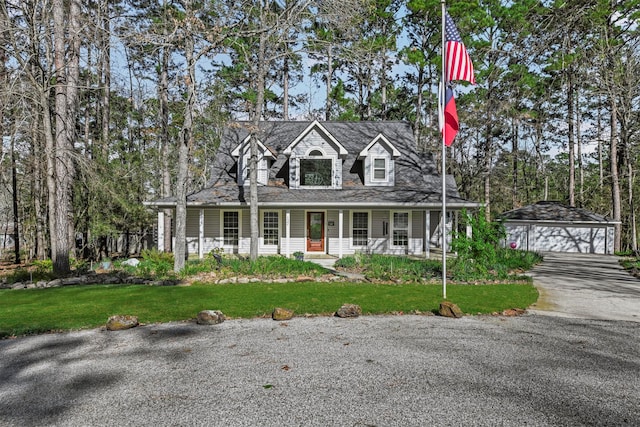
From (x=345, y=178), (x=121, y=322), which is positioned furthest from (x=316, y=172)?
(x=121, y=322)

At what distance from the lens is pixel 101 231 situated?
1338 centimetres

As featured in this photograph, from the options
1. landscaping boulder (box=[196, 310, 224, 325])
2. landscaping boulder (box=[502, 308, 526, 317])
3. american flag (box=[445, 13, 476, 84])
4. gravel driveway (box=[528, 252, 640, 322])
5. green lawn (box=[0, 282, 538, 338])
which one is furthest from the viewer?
american flag (box=[445, 13, 476, 84])

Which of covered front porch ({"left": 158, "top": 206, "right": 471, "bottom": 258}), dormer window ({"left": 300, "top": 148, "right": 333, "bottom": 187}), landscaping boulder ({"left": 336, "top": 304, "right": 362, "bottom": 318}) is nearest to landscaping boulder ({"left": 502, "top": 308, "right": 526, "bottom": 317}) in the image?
landscaping boulder ({"left": 336, "top": 304, "right": 362, "bottom": 318})

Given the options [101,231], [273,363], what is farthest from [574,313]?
[101,231]

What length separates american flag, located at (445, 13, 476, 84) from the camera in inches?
315

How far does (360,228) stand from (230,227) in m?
5.97

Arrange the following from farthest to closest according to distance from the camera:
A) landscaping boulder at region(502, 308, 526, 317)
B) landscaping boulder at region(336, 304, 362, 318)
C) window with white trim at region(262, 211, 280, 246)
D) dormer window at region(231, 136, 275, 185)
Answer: dormer window at region(231, 136, 275, 185) < window with white trim at region(262, 211, 280, 246) < landscaping boulder at region(502, 308, 526, 317) < landscaping boulder at region(336, 304, 362, 318)

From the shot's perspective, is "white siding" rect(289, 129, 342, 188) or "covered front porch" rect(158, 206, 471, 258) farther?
"white siding" rect(289, 129, 342, 188)

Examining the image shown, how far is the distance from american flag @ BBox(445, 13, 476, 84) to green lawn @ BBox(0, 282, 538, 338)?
193 inches

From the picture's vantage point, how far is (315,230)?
17.0m

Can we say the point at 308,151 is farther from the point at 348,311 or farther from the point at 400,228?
the point at 348,311

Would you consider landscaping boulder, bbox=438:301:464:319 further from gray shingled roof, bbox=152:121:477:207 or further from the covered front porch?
the covered front porch

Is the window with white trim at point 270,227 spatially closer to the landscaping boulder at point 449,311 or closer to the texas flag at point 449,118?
the texas flag at point 449,118

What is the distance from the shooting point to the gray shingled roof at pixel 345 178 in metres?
15.3
